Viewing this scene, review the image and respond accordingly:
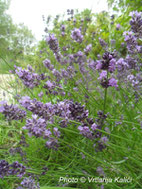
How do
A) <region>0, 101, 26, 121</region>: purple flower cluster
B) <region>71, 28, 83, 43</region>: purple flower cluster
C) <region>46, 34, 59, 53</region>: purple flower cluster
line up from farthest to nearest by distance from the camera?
<region>71, 28, 83, 43</region>: purple flower cluster < <region>46, 34, 59, 53</region>: purple flower cluster < <region>0, 101, 26, 121</region>: purple flower cluster

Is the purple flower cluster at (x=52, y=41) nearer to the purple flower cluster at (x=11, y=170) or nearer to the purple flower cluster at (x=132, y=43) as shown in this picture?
the purple flower cluster at (x=132, y=43)

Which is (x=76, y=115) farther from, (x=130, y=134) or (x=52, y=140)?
(x=130, y=134)

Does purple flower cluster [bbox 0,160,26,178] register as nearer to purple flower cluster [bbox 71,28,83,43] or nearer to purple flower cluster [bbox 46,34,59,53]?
purple flower cluster [bbox 46,34,59,53]

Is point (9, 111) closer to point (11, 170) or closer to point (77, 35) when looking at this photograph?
point (11, 170)

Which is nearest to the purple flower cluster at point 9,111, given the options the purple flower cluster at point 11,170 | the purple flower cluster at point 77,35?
the purple flower cluster at point 11,170

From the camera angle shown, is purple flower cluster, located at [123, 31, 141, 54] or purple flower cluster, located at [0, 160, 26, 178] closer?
purple flower cluster, located at [0, 160, 26, 178]

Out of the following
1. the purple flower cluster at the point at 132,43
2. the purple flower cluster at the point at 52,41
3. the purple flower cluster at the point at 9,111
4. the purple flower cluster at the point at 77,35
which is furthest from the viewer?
the purple flower cluster at the point at 77,35

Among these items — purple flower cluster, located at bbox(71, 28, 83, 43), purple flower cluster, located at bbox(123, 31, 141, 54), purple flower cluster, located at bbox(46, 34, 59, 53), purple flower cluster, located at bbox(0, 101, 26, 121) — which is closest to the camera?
purple flower cluster, located at bbox(0, 101, 26, 121)

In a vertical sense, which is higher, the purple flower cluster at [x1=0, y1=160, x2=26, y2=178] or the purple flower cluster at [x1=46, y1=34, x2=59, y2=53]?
the purple flower cluster at [x1=46, y1=34, x2=59, y2=53]

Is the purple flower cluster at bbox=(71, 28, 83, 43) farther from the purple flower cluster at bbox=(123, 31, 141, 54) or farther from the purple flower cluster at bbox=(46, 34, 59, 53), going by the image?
the purple flower cluster at bbox=(123, 31, 141, 54)

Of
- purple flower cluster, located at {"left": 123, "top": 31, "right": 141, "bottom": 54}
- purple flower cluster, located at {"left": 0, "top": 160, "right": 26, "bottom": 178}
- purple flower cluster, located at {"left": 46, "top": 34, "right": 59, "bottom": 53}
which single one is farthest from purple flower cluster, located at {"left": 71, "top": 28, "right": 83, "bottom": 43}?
purple flower cluster, located at {"left": 0, "top": 160, "right": 26, "bottom": 178}

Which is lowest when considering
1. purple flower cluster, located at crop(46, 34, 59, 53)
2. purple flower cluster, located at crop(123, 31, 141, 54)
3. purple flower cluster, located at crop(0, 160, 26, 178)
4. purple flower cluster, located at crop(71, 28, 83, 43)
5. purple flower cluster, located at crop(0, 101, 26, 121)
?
purple flower cluster, located at crop(0, 160, 26, 178)

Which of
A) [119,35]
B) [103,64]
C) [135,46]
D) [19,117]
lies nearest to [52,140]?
[19,117]

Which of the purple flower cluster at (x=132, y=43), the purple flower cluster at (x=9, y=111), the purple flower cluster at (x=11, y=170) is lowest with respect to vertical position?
the purple flower cluster at (x=11, y=170)
